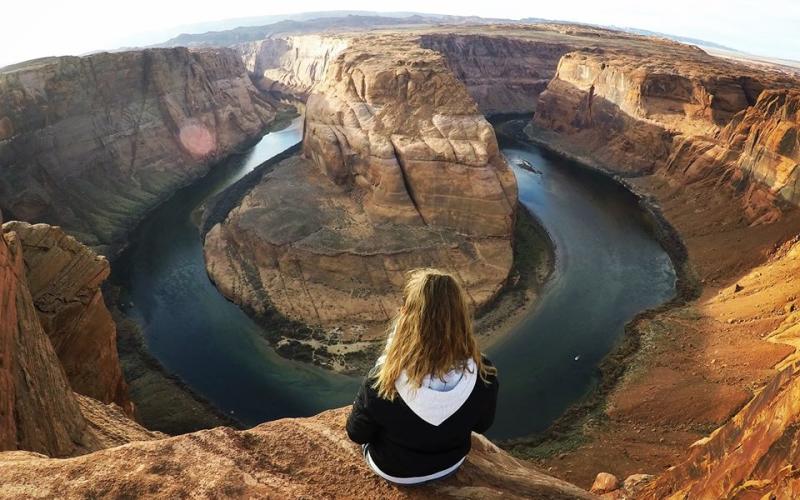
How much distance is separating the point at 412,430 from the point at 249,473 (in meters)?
2.86

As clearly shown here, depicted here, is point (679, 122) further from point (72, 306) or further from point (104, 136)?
point (104, 136)

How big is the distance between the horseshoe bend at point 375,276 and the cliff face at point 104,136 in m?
0.24

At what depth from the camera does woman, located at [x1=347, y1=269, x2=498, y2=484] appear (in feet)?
17.1

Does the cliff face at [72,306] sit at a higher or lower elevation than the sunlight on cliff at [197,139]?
lower

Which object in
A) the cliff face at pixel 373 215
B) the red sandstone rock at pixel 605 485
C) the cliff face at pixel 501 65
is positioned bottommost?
the red sandstone rock at pixel 605 485

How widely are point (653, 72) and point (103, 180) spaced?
208 feet

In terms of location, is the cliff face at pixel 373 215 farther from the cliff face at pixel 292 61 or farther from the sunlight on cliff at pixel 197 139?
the cliff face at pixel 292 61

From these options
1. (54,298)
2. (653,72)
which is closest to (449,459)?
(54,298)

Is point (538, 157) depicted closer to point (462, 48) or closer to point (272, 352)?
point (462, 48)

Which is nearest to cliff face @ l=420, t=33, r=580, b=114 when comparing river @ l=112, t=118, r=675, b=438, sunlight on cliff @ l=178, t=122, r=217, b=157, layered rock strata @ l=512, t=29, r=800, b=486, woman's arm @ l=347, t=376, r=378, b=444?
layered rock strata @ l=512, t=29, r=800, b=486

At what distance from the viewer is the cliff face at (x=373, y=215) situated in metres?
34.3

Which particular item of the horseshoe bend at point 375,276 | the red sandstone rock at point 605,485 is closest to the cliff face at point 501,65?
the horseshoe bend at point 375,276

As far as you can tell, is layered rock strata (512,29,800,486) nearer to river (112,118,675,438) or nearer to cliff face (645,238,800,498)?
cliff face (645,238,800,498)

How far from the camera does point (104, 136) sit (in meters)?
52.0
